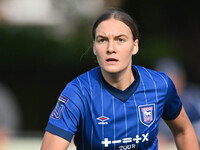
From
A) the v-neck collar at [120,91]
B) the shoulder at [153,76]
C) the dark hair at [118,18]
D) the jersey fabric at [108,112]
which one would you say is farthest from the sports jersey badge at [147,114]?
the dark hair at [118,18]

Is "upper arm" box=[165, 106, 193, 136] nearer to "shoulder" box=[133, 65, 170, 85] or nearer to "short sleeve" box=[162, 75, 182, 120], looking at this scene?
"short sleeve" box=[162, 75, 182, 120]

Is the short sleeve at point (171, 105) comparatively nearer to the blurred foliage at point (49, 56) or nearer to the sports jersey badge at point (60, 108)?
the sports jersey badge at point (60, 108)

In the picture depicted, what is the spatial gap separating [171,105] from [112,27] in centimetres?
92

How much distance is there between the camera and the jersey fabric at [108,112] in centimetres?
426

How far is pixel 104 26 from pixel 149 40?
8198mm

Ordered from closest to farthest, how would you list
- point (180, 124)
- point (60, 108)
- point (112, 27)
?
point (60, 108)
point (112, 27)
point (180, 124)

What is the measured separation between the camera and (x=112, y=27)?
14.4ft

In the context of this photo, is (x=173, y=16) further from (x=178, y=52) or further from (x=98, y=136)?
(x=98, y=136)

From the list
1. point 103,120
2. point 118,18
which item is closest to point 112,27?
point 118,18

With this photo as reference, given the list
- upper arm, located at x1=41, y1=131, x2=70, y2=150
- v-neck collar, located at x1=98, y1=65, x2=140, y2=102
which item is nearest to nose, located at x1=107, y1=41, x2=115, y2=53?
v-neck collar, located at x1=98, y1=65, x2=140, y2=102

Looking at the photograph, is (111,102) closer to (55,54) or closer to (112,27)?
(112,27)

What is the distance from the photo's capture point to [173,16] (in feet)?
35.1

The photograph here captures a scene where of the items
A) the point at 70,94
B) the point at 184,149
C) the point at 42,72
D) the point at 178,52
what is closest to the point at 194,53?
the point at 178,52

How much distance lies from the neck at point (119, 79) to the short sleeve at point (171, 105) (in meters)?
0.36
